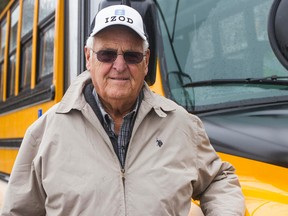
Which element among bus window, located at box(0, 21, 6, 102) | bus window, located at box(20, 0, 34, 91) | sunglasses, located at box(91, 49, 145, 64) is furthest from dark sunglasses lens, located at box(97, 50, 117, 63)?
bus window, located at box(0, 21, 6, 102)

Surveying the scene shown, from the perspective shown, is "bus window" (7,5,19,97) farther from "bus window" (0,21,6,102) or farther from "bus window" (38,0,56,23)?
"bus window" (38,0,56,23)

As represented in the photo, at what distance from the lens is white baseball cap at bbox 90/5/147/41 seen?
1.83m

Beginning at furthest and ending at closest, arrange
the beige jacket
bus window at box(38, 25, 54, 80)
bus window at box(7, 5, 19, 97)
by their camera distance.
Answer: bus window at box(7, 5, 19, 97), bus window at box(38, 25, 54, 80), the beige jacket

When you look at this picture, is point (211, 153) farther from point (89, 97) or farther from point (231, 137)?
point (89, 97)

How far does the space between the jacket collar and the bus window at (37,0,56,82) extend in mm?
1344

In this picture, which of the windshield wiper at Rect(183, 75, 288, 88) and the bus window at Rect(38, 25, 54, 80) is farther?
the bus window at Rect(38, 25, 54, 80)

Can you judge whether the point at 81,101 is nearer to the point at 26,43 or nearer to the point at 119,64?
the point at 119,64

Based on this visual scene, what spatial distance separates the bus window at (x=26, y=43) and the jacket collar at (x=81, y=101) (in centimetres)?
197

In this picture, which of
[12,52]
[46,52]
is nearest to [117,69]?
[46,52]

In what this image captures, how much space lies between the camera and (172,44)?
2330 mm

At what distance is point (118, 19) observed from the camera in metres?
1.84

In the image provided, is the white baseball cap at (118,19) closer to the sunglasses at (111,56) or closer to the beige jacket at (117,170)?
the sunglasses at (111,56)

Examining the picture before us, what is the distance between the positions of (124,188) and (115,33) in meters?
0.57

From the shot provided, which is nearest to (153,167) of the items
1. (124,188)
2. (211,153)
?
(124,188)
